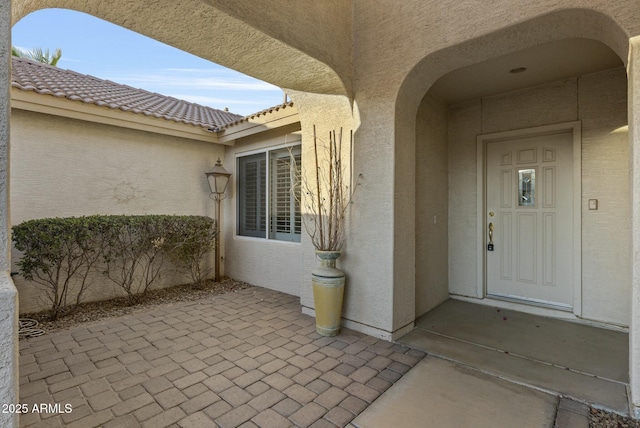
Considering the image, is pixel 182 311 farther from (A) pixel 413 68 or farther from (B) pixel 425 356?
(A) pixel 413 68

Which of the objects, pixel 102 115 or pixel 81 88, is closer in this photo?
pixel 102 115

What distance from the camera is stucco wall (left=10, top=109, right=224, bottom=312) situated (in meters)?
4.80

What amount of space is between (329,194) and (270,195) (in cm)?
243

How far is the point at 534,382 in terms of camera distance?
9.59 feet

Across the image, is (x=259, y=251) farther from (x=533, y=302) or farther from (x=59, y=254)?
(x=533, y=302)

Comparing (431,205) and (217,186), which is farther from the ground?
(217,186)

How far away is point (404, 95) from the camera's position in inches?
152

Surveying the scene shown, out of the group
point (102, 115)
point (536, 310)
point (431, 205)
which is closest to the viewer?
point (536, 310)

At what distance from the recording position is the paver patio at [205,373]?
2484mm

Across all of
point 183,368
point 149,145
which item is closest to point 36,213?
point 149,145

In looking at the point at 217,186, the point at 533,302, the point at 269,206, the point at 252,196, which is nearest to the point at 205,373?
the point at 269,206

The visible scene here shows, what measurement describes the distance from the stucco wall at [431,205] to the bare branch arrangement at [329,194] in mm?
1296

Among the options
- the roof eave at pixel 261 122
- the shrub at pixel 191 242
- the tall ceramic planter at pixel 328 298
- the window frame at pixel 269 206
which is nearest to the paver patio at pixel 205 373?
the tall ceramic planter at pixel 328 298

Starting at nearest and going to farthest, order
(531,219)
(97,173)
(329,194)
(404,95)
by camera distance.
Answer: (404,95) → (329,194) → (531,219) → (97,173)
